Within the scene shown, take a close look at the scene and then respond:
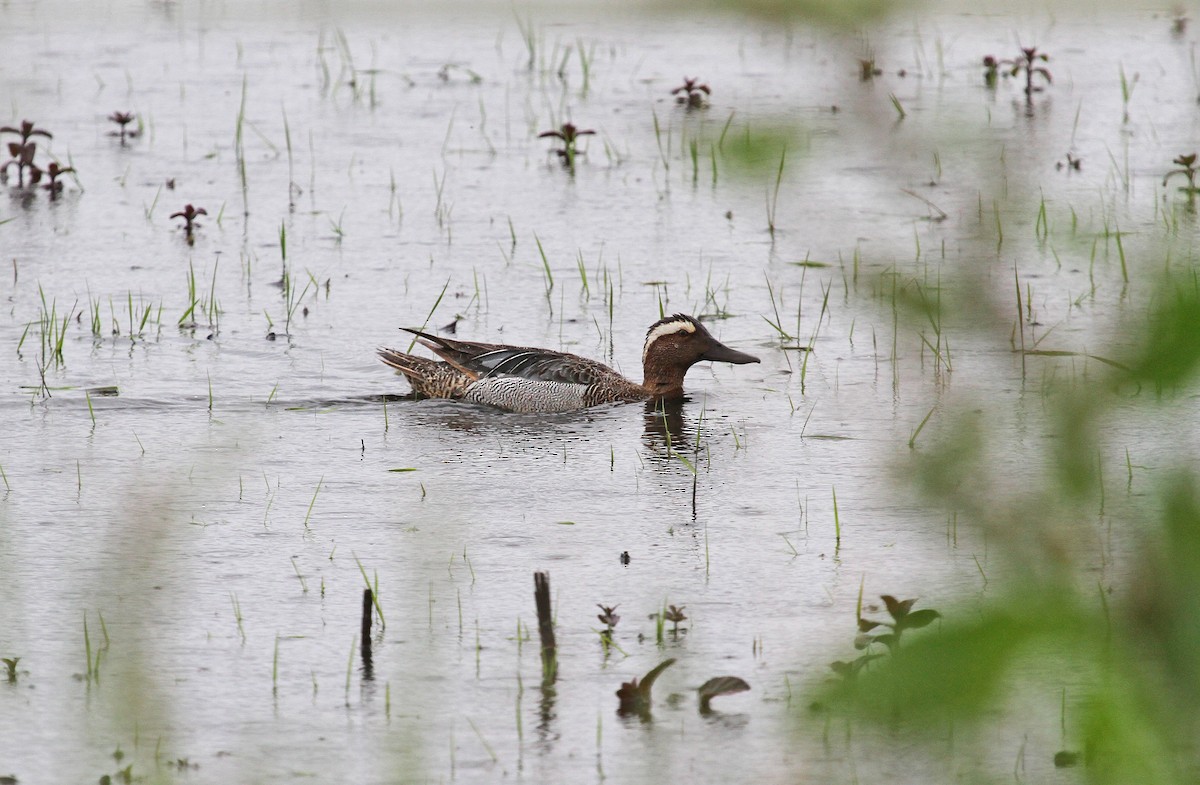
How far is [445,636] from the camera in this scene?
16.2ft

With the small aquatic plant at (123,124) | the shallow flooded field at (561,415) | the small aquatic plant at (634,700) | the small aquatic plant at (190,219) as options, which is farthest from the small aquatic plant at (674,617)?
the small aquatic plant at (123,124)

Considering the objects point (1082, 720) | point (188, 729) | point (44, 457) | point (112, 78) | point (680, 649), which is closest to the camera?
point (1082, 720)

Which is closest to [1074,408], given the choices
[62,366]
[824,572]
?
[824,572]

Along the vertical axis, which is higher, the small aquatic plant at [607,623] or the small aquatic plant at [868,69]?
the small aquatic plant at [868,69]

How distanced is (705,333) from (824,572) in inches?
104

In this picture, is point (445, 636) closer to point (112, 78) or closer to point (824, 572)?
point (824, 572)

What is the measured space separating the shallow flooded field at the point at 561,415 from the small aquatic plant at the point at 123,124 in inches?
6.1

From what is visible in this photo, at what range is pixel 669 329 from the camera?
8000mm

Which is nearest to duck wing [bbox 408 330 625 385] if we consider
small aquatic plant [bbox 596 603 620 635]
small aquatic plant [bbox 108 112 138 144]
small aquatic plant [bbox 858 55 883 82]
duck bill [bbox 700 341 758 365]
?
duck bill [bbox 700 341 758 365]

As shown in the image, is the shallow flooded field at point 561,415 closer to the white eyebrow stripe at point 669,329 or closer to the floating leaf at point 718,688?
the floating leaf at point 718,688

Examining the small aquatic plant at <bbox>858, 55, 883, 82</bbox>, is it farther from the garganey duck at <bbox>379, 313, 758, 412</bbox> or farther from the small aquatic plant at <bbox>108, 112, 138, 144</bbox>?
the small aquatic plant at <bbox>108, 112, 138, 144</bbox>

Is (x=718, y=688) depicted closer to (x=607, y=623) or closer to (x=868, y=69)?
(x=607, y=623)

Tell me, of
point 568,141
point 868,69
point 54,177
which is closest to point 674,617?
point 868,69

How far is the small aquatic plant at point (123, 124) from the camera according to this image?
12555mm
